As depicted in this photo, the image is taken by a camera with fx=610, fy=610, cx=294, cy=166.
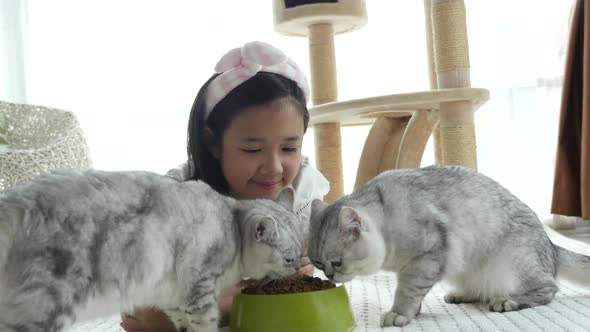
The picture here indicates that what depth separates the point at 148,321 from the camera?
1.74m

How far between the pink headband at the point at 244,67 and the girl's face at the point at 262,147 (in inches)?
5.0

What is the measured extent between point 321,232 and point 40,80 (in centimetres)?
331

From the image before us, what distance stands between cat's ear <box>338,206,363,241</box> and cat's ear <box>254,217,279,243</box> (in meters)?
0.21

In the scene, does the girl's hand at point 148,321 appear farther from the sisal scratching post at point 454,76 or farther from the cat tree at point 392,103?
the sisal scratching post at point 454,76

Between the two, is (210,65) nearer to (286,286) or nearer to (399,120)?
(399,120)

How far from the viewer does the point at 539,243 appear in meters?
1.86

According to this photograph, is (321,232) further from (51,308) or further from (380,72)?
(380,72)

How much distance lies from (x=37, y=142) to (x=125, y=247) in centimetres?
245

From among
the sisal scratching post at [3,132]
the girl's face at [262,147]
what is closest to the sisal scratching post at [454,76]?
the girl's face at [262,147]

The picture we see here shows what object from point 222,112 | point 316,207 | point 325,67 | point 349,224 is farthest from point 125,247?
point 325,67

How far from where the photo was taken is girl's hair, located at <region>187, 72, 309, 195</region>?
7.08 ft

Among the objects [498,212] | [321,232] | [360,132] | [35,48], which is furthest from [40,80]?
[498,212]

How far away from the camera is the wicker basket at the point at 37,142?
2.89 metres

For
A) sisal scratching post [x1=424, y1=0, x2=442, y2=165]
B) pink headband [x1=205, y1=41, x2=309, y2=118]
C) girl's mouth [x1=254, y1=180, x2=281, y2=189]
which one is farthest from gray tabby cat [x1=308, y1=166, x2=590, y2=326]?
sisal scratching post [x1=424, y1=0, x2=442, y2=165]
